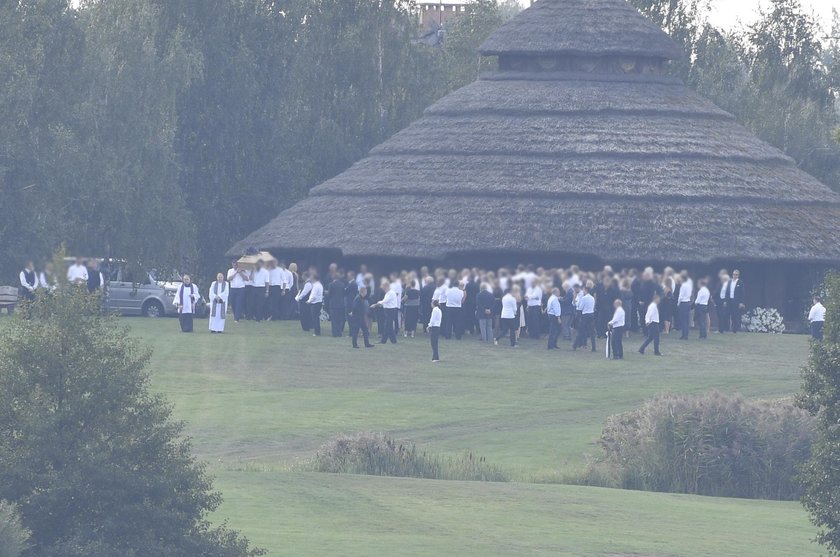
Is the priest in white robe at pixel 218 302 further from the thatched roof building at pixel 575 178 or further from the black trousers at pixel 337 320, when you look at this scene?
the thatched roof building at pixel 575 178

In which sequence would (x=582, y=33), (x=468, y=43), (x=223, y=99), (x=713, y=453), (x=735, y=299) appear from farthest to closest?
(x=468, y=43) → (x=223, y=99) → (x=582, y=33) → (x=735, y=299) → (x=713, y=453)

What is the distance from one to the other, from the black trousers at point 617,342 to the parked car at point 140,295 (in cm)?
1559

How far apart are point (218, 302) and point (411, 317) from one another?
466 cm

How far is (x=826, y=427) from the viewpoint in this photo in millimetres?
18859

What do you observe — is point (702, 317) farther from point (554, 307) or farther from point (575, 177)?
point (575, 177)

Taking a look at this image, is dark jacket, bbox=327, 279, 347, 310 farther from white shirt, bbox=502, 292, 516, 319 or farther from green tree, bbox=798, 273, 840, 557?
green tree, bbox=798, 273, 840, 557

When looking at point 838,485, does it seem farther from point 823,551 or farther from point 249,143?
point 249,143

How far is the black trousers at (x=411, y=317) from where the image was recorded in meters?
43.2

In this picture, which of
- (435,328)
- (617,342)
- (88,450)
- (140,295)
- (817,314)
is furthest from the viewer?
(140,295)

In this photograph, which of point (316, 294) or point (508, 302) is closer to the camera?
point (508, 302)

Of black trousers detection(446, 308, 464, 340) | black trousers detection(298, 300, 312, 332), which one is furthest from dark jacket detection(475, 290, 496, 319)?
black trousers detection(298, 300, 312, 332)

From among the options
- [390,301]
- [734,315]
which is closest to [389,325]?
[390,301]

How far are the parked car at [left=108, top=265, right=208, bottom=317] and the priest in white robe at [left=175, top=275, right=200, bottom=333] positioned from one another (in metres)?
6.84

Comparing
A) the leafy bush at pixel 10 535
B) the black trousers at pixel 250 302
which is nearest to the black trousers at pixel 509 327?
the black trousers at pixel 250 302
